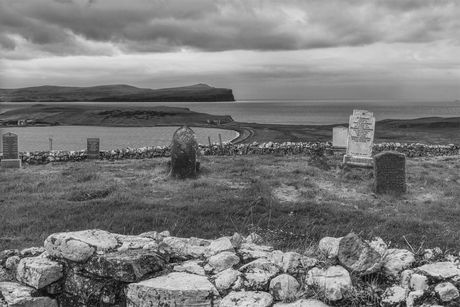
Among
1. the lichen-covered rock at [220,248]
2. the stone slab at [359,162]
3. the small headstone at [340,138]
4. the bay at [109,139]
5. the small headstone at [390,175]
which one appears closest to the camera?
the lichen-covered rock at [220,248]

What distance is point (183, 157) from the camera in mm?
13688

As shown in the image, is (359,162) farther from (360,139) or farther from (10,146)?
(10,146)

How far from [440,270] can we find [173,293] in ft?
8.35

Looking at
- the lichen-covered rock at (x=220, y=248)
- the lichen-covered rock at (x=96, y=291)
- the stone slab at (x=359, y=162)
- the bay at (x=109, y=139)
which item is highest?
the lichen-covered rock at (x=220, y=248)

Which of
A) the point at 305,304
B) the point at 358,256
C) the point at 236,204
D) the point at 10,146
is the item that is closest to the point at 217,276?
the point at 305,304

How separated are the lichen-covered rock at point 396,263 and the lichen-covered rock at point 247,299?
1.27 m

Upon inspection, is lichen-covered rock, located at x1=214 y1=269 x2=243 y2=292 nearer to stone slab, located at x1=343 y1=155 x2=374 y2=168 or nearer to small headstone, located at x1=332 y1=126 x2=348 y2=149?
stone slab, located at x1=343 y1=155 x2=374 y2=168

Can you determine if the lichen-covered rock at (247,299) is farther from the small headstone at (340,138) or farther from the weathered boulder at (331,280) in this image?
the small headstone at (340,138)

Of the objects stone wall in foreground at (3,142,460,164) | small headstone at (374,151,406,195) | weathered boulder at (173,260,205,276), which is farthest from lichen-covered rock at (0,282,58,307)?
stone wall in foreground at (3,142,460,164)

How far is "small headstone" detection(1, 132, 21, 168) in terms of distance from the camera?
16641mm

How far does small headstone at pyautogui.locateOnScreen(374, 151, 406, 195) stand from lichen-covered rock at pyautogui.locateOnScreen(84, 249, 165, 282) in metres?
9.68

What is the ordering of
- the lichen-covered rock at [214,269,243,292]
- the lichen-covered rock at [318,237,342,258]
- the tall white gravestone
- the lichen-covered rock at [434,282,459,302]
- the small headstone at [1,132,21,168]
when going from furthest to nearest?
the small headstone at [1,132,21,168] → the tall white gravestone → the lichen-covered rock at [318,237,342,258] → the lichen-covered rock at [214,269,243,292] → the lichen-covered rock at [434,282,459,302]

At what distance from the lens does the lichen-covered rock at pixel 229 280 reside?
12.2 feet

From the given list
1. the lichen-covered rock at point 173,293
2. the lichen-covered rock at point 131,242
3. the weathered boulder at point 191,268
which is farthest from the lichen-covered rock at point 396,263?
the lichen-covered rock at point 131,242
